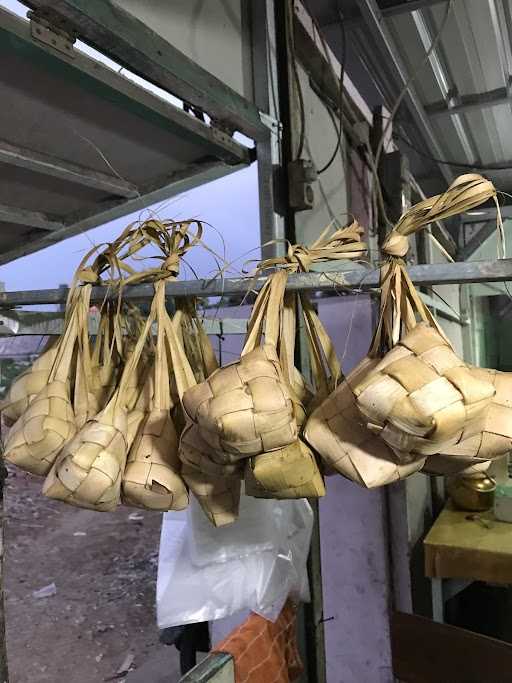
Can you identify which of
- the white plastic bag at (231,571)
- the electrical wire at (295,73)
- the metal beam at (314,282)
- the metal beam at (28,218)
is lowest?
the white plastic bag at (231,571)

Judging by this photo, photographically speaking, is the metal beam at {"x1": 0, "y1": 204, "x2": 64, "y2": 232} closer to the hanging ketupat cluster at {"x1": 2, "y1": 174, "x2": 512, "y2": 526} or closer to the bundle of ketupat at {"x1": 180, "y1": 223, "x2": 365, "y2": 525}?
the hanging ketupat cluster at {"x1": 2, "y1": 174, "x2": 512, "y2": 526}

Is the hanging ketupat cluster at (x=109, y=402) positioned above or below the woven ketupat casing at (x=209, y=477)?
above

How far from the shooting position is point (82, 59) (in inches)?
29.5

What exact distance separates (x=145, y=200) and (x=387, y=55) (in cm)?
110

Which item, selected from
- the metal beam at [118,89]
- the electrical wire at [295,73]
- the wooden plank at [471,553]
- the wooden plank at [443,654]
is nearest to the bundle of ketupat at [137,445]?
the metal beam at [118,89]

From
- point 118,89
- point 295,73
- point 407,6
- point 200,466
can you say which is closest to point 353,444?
point 200,466

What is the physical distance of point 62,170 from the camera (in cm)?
98

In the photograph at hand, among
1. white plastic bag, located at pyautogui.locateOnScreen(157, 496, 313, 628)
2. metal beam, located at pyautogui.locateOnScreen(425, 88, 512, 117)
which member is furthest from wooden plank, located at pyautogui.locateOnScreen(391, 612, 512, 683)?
metal beam, located at pyautogui.locateOnScreen(425, 88, 512, 117)

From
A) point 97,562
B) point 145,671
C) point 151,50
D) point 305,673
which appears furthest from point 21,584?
point 151,50

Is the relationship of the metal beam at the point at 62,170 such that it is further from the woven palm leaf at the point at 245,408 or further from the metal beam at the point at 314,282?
the woven palm leaf at the point at 245,408

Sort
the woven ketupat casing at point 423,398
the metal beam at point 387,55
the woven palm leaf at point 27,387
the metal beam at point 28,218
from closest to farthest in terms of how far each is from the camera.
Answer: the woven ketupat casing at point 423,398 → the woven palm leaf at point 27,387 → the metal beam at point 28,218 → the metal beam at point 387,55

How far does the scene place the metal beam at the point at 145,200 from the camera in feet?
3.82

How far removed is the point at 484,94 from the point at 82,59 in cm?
190

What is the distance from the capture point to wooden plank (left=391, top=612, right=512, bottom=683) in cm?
129
